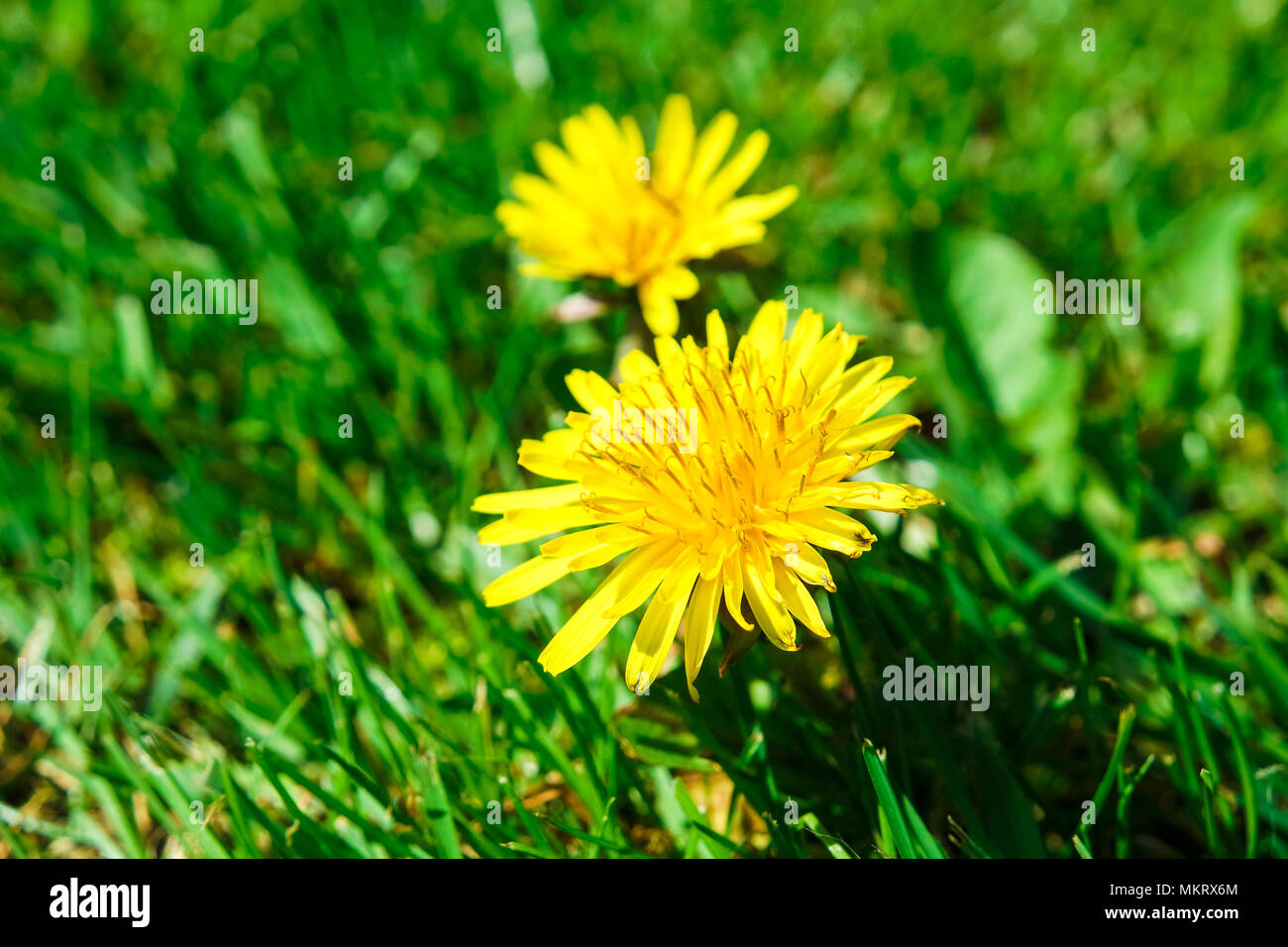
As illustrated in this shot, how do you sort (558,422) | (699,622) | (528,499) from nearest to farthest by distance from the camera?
1. (699,622)
2. (528,499)
3. (558,422)

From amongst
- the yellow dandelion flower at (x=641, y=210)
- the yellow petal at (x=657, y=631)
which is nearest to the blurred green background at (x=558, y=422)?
the yellow dandelion flower at (x=641, y=210)

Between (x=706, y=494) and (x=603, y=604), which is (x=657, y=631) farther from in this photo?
(x=706, y=494)

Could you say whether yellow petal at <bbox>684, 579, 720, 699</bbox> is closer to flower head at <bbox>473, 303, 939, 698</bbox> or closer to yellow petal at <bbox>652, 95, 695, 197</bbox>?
flower head at <bbox>473, 303, 939, 698</bbox>

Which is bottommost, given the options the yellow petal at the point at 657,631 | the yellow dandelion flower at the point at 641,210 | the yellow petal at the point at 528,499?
the yellow petal at the point at 657,631

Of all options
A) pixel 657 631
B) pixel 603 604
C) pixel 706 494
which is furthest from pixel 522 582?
pixel 706 494

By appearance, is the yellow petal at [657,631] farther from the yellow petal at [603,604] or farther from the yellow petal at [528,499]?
the yellow petal at [528,499]

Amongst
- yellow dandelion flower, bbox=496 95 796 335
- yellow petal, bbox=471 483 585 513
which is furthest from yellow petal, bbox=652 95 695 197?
yellow petal, bbox=471 483 585 513
